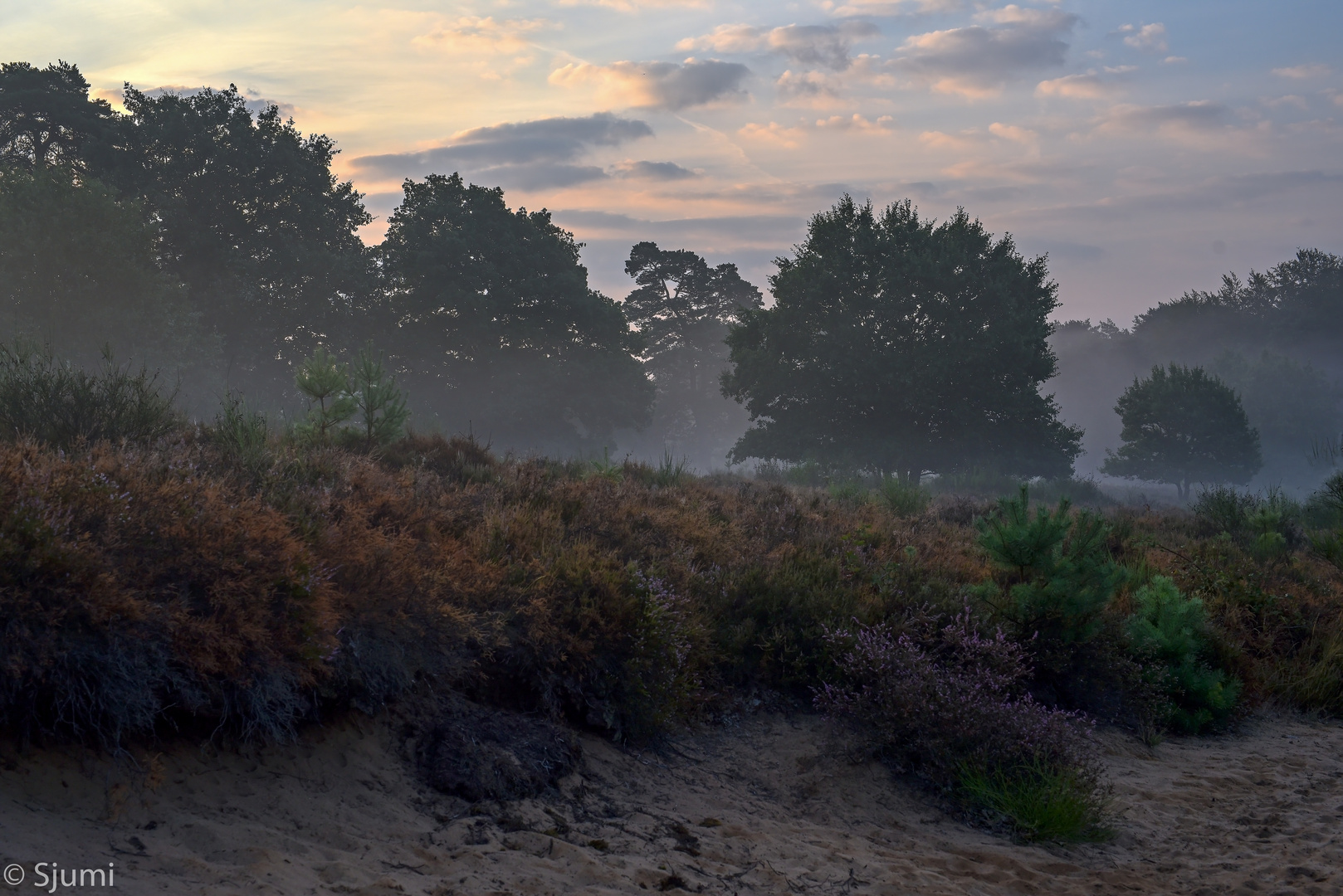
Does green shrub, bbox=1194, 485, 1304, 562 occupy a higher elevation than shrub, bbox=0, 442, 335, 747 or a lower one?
lower

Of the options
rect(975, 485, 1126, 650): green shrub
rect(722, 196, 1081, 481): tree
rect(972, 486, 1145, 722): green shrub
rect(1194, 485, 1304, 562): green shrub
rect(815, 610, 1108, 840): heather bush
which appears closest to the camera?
rect(815, 610, 1108, 840): heather bush

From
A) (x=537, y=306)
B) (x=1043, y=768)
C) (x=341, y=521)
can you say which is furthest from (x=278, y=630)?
(x=537, y=306)

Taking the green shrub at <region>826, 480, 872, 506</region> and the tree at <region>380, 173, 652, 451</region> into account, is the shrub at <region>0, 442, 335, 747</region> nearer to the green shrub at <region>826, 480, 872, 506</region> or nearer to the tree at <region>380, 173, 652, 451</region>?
the green shrub at <region>826, 480, 872, 506</region>

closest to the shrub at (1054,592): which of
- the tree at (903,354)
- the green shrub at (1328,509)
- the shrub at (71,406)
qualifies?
the shrub at (71,406)

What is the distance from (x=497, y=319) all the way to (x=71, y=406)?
115ft

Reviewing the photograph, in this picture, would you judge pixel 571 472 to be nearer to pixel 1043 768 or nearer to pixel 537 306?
pixel 1043 768

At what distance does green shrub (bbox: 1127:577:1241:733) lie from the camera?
7535mm

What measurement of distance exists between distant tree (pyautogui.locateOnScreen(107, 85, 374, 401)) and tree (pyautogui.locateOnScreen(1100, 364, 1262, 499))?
121 feet

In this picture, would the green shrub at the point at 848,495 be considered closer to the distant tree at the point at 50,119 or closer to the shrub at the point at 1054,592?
the shrub at the point at 1054,592

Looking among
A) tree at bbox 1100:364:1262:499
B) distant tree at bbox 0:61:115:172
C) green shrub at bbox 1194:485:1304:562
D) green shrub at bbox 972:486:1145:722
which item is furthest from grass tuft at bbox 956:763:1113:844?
tree at bbox 1100:364:1262:499

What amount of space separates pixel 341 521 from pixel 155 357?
28.8 meters

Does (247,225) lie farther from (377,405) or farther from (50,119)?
(377,405)

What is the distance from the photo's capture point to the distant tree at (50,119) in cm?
3241

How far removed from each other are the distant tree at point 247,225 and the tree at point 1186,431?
36.9 meters
